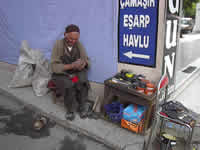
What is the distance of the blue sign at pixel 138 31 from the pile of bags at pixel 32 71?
210 cm

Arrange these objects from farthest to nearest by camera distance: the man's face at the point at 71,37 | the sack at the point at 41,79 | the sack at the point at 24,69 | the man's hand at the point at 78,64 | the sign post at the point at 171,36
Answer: the sack at the point at 24,69
the sack at the point at 41,79
the man's hand at the point at 78,64
the man's face at the point at 71,37
the sign post at the point at 171,36

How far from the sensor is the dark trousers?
130 inches

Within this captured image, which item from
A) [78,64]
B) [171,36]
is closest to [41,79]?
[78,64]

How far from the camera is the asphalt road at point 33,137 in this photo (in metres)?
2.84

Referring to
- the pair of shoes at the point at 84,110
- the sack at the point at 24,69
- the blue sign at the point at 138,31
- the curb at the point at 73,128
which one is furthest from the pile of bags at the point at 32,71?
the blue sign at the point at 138,31

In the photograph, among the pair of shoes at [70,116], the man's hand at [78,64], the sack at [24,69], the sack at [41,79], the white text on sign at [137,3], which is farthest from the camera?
the sack at [24,69]

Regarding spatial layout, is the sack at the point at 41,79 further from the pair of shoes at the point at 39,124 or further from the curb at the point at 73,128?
the pair of shoes at the point at 39,124

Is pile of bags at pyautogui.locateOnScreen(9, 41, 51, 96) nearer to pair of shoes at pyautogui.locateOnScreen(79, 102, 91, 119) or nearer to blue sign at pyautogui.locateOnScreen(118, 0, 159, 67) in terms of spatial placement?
pair of shoes at pyautogui.locateOnScreen(79, 102, 91, 119)

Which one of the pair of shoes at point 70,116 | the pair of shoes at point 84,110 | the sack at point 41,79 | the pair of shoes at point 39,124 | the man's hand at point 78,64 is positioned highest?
the man's hand at point 78,64

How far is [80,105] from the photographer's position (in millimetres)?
3570

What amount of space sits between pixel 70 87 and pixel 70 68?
0.34m

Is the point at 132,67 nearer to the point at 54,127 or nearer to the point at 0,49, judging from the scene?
the point at 54,127

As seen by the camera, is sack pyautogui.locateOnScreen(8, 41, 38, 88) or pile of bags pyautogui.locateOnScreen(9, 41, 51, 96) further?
sack pyautogui.locateOnScreen(8, 41, 38, 88)

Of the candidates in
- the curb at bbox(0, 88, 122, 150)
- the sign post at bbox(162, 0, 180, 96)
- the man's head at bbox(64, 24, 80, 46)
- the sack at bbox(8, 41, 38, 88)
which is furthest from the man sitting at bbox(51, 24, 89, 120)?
the sack at bbox(8, 41, 38, 88)
